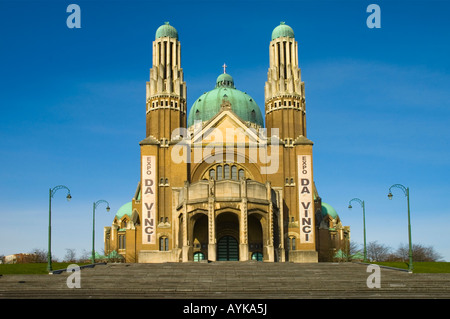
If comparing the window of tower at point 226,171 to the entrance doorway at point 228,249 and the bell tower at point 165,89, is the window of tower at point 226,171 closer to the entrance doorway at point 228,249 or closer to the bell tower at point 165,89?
the bell tower at point 165,89

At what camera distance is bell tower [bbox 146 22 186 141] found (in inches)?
2643

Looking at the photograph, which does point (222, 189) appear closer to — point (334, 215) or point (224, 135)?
point (224, 135)

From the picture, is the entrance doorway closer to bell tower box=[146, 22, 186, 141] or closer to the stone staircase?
bell tower box=[146, 22, 186, 141]

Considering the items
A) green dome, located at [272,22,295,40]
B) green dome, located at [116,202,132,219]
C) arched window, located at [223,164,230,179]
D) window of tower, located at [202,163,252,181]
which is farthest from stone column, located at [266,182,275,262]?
green dome, located at [116,202,132,219]

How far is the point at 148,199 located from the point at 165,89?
13.7 metres

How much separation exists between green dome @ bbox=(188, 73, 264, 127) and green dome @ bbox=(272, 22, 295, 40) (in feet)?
33.3

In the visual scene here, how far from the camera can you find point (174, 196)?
62125 mm

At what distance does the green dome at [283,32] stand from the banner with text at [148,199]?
21798mm

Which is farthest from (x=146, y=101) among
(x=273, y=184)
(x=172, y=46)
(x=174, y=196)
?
(x=273, y=184)

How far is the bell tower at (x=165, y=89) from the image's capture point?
67.1 meters

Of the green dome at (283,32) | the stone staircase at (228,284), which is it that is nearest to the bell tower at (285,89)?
the green dome at (283,32)

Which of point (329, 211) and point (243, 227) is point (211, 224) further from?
point (329, 211)

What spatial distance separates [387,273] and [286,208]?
2617 centimetres
